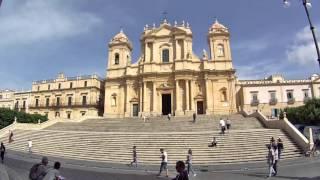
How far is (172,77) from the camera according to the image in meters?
48.9

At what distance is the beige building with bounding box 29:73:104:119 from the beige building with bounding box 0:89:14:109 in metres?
8.04

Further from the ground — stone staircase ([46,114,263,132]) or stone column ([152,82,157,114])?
stone column ([152,82,157,114])

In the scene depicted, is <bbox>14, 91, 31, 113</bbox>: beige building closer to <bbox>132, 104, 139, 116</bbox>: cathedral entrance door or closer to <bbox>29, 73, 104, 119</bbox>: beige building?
<bbox>29, 73, 104, 119</bbox>: beige building

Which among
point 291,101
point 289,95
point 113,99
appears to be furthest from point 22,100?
point 291,101

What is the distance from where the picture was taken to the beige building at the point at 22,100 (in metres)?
65.0

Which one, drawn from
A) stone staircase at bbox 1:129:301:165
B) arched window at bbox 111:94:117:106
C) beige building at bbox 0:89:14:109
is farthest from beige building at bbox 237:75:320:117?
beige building at bbox 0:89:14:109

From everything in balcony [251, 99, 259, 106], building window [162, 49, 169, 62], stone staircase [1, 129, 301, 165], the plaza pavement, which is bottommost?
the plaza pavement

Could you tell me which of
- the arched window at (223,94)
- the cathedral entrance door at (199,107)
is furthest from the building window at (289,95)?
the cathedral entrance door at (199,107)

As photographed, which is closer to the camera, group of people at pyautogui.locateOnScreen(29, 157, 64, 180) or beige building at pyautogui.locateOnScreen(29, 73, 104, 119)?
group of people at pyautogui.locateOnScreen(29, 157, 64, 180)

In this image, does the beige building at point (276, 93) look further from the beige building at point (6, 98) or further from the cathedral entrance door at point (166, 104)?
the beige building at point (6, 98)

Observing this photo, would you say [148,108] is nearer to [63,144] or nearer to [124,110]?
[124,110]

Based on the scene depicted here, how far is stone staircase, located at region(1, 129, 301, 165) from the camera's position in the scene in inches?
895

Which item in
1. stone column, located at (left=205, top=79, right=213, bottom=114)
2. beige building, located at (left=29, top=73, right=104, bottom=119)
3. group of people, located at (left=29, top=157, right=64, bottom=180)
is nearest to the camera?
group of people, located at (left=29, top=157, right=64, bottom=180)

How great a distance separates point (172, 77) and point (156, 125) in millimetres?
14488
